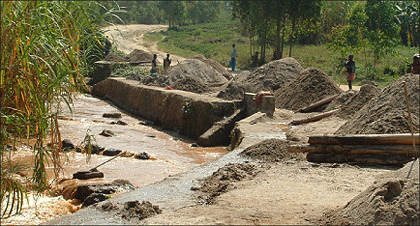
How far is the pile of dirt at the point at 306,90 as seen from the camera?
12.9 m

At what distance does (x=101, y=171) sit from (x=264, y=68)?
8202mm

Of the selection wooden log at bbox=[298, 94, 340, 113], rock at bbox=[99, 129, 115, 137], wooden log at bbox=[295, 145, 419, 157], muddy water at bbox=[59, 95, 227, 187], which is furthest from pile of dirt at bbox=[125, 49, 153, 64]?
wooden log at bbox=[295, 145, 419, 157]

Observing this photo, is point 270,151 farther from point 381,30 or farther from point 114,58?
point 381,30

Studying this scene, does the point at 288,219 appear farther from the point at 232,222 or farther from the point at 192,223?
the point at 192,223

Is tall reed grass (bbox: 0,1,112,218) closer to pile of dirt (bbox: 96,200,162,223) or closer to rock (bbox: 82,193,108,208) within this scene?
pile of dirt (bbox: 96,200,162,223)

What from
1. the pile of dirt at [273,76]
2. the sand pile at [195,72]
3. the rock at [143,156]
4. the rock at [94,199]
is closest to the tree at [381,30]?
the pile of dirt at [273,76]

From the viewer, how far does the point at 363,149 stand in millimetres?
6211

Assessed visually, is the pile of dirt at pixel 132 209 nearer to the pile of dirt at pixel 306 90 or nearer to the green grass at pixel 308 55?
the pile of dirt at pixel 306 90

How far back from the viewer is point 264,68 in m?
15.1

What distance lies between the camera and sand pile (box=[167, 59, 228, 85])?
16453 millimetres

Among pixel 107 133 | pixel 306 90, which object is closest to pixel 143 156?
pixel 107 133

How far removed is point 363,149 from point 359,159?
0.14m

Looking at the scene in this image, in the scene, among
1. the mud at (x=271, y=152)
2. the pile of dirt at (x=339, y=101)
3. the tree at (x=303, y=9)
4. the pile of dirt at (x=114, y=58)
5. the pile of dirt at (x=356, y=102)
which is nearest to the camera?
the mud at (x=271, y=152)

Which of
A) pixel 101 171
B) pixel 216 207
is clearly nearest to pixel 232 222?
pixel 216 207
